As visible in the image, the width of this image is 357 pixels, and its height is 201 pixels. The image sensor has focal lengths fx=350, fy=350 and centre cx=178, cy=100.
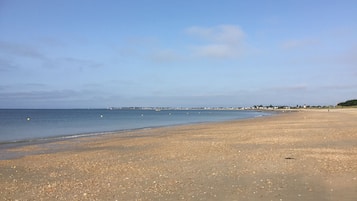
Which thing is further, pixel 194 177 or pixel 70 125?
pixel 70 125

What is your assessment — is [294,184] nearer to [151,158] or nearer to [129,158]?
[151,158]

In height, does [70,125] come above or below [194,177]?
below

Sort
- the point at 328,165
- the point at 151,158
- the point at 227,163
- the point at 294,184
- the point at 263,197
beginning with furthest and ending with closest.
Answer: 1. the point at 151,158
2. the point at 227,163
3. the point at 328,165
4. the point at 294,184
5. the point at 263,197

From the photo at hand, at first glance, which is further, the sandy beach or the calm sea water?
the calm sea water

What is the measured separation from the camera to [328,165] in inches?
430

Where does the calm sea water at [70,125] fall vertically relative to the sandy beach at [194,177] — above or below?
below

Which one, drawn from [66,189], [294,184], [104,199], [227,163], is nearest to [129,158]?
[227,163]

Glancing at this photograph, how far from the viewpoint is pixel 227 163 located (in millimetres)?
12000

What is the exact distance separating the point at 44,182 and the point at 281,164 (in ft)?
24.1

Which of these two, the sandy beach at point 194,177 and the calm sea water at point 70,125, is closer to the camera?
the sandy beach at point 194,177

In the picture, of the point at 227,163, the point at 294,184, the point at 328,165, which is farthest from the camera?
the point at 227,163

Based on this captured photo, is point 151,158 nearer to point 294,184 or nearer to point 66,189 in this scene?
point 66,189

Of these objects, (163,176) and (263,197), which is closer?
(263,197)

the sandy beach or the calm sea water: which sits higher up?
the sandy beach
